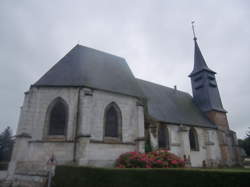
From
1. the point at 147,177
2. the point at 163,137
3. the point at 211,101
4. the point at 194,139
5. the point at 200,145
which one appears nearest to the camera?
the point at 147,177

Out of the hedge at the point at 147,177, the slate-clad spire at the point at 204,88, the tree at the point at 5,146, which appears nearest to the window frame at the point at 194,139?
the slate-clad spire at the point at 204,88

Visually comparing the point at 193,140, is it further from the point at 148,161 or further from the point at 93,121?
the point at 93,121

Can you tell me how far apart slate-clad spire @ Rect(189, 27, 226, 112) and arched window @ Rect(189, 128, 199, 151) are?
5100 millimetres

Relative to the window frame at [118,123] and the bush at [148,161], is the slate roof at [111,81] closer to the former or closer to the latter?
the window frame at [118,123]

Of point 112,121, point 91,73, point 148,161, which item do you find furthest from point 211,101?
point 91,73

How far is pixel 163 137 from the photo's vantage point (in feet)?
50.9

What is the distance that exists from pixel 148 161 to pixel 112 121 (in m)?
3.61

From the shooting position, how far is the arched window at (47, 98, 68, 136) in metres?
10.9

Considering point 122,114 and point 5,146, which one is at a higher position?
point 122,114

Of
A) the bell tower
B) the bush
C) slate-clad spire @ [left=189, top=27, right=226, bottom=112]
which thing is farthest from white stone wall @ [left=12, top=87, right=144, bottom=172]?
slate-clad spire @ [left=189, top=27, right=226, bottom=112]

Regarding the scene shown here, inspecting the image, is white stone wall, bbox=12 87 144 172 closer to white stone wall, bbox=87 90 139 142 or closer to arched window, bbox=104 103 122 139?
white stone wall, bbox=87 90 139 142

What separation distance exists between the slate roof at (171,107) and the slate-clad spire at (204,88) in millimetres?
1123

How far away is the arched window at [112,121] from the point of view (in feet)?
38.6

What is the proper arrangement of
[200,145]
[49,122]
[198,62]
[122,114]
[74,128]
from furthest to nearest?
[198,62] → [200,145] → [122,114] → [49,122] → [74,128]
